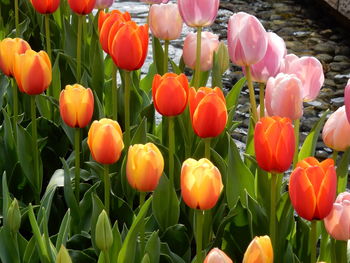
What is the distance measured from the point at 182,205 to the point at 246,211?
298 millimetres

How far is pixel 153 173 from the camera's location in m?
1.67

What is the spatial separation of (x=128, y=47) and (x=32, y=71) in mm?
261

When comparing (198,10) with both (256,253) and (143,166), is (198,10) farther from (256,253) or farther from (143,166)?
(256,253)

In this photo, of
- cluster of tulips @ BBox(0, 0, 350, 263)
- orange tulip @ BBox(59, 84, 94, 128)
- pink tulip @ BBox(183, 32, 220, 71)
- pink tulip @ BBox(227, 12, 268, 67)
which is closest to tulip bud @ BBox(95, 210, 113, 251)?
cluster of tulips @ BBox(0, 0, 350, 263)

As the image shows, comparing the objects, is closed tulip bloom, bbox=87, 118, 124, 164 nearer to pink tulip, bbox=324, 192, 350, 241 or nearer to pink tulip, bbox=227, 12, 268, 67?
pink tulip, bbox=227, 12, 268, 67

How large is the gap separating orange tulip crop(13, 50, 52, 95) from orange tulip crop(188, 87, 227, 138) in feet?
1.49

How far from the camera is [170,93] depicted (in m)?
1.82

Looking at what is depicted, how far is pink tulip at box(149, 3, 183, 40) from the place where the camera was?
2.38m

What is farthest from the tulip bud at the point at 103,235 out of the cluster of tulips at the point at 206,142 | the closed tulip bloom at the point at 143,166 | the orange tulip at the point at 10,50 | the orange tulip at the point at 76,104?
the orange tulip at the point at 10,50

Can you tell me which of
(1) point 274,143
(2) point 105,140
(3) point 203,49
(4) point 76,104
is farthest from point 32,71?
(1) point 274,143

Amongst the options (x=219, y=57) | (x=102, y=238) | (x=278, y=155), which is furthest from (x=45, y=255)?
(x=219, y=57)

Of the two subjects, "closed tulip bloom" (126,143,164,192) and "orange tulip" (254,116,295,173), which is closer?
"orange tulip" (254,116,295,173)

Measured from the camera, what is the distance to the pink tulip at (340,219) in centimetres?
152

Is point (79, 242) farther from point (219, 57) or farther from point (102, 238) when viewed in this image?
point (219, 57)
